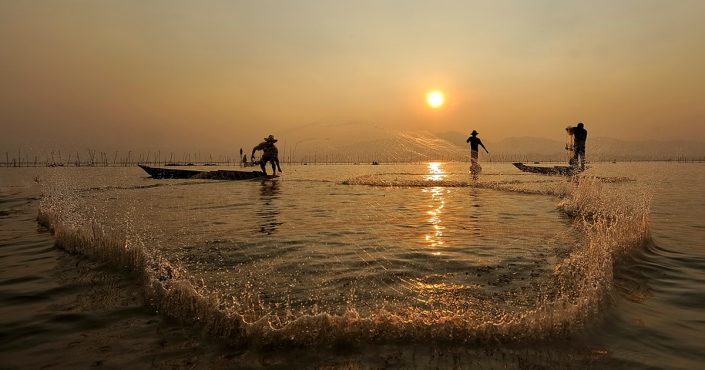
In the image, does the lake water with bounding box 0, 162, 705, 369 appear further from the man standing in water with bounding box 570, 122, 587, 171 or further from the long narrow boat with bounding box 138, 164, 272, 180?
the long narrow boat with bounding box 138, 164, 272, 180

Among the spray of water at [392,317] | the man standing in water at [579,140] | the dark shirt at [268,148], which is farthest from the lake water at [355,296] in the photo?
the dark shirt at [268,148]

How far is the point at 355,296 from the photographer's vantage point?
5.28 meters

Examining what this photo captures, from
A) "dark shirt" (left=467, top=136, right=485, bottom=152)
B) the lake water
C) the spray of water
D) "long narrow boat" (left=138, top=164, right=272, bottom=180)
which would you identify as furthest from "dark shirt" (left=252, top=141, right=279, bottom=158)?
the spray of water

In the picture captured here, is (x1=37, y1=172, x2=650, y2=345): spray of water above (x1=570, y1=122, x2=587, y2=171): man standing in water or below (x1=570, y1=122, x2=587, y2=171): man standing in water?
below

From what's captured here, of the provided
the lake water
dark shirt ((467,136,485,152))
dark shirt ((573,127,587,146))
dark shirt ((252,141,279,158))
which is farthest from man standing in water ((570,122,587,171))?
dark shirt ((252,141,279,158))

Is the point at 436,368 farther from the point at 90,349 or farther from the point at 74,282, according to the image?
the point at 74,282

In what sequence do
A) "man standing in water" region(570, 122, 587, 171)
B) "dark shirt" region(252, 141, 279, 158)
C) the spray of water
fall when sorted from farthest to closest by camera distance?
1. "dark shirt" region(252, 141, 279, 158)
2. "man standing in water" region(570, 122, 587, 171)
3. the spray of water

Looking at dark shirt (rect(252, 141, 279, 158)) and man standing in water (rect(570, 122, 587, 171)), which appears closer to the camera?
man standing in water (rect(570, 122, 587, 171))

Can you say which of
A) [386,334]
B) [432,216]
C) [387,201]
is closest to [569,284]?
[386,334]

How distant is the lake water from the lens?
381 cm

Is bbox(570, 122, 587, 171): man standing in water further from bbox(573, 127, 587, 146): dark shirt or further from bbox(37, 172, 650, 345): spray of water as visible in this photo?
bbox(37, 172, 650, 345): spray of water

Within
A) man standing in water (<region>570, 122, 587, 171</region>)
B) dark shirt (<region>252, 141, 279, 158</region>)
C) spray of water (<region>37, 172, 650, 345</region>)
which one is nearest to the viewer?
spray of water (<region>37, 172, 650, 345</region>)

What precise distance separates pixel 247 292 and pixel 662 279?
640 cm

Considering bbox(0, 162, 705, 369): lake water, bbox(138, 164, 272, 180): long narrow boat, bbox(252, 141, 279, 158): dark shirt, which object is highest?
bbox(252, 141, 279, 158): dark shirt
